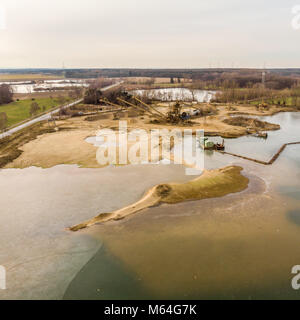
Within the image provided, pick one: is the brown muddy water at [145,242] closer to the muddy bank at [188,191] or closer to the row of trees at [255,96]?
the muddy bank at [188,191]

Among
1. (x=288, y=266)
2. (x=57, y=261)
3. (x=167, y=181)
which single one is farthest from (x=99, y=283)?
(x=167, y=181)

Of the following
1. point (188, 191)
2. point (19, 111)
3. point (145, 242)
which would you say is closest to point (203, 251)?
point (145, 242)

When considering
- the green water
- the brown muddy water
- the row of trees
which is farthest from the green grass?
the row of trees

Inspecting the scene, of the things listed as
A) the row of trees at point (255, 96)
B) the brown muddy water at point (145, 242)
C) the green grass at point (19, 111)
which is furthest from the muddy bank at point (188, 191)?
the row of trees at point (255, 96)

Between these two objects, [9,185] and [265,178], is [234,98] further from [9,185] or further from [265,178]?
[9,185]
